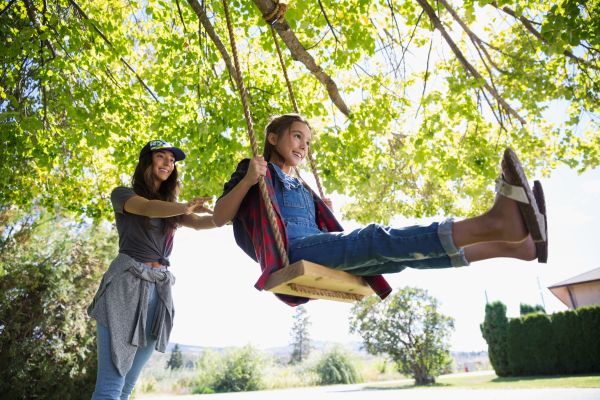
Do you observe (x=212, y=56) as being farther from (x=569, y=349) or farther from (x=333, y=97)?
(x=569, y=349)

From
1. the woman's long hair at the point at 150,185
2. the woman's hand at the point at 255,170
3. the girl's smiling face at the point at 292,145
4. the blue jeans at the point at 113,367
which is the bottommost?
the blue jeans at the point at 113,367

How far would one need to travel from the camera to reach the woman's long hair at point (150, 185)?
8.86 ft

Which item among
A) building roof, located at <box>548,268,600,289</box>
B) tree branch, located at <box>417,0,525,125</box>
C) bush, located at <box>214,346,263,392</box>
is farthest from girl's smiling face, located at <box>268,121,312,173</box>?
building roof, located at <box>548,268,600,289</box>

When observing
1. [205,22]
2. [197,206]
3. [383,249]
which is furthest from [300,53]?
[383,249]

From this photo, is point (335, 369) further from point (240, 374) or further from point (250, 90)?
point (250, 90)

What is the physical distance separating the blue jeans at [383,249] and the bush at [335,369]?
20.9 m

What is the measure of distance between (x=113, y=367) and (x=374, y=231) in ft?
4.64

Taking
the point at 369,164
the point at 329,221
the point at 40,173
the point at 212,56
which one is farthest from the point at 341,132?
the point at 40,173

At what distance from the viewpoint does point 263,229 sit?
2.34m

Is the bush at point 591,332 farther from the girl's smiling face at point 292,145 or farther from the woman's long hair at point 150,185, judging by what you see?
the woman's long hair at point 150,185

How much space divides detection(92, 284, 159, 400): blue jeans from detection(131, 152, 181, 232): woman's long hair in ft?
1.89

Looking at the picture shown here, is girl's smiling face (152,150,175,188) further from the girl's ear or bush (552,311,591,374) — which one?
bush (552,311,591,374)

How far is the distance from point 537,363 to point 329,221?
16.5 m

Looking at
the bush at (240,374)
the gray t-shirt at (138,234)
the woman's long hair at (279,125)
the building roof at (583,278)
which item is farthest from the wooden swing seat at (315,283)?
the building roof at (583,278)
